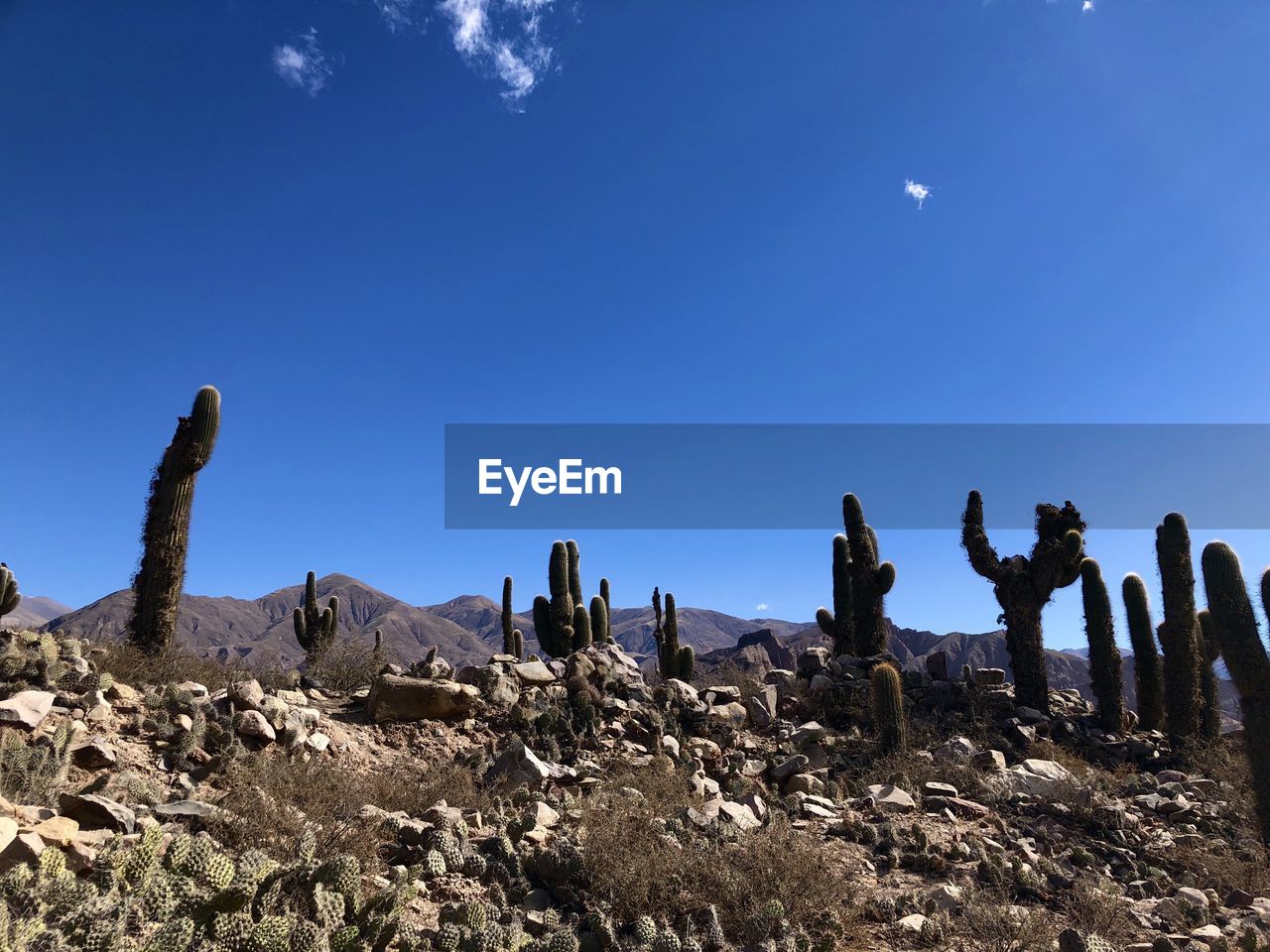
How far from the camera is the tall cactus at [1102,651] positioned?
54.9ft

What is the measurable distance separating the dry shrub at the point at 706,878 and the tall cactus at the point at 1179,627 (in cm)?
1408

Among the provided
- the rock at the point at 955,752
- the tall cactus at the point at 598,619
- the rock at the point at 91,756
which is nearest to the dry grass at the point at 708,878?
the rock at the point at 91,756

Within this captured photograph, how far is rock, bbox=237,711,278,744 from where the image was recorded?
7.61 meters

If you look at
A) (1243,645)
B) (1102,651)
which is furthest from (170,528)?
(1102,651)

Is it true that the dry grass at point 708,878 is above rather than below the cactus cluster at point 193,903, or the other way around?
below

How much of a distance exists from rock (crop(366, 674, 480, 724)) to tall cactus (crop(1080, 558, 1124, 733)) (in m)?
14.7

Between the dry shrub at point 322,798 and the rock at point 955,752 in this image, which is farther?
the rock at point 955,752

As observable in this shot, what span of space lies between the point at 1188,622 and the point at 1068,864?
11.1 m

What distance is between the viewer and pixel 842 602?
1941 cm

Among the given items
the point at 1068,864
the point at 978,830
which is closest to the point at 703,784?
the point at 978,830

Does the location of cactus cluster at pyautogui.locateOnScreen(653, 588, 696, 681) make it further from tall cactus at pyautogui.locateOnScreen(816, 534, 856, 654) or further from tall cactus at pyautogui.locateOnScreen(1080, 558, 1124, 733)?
tall cactus at pyautogui.locateOnScreen(1080, 558, 1124, 733)

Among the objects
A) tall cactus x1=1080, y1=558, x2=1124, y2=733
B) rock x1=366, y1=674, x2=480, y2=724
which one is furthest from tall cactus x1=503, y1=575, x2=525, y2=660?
tall cactus x1=1080, y1=558, x2=1124, y2=733

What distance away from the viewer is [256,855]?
4.78 m

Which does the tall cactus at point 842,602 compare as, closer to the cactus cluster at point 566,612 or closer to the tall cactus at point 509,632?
the cactus cluster at point 566,612
